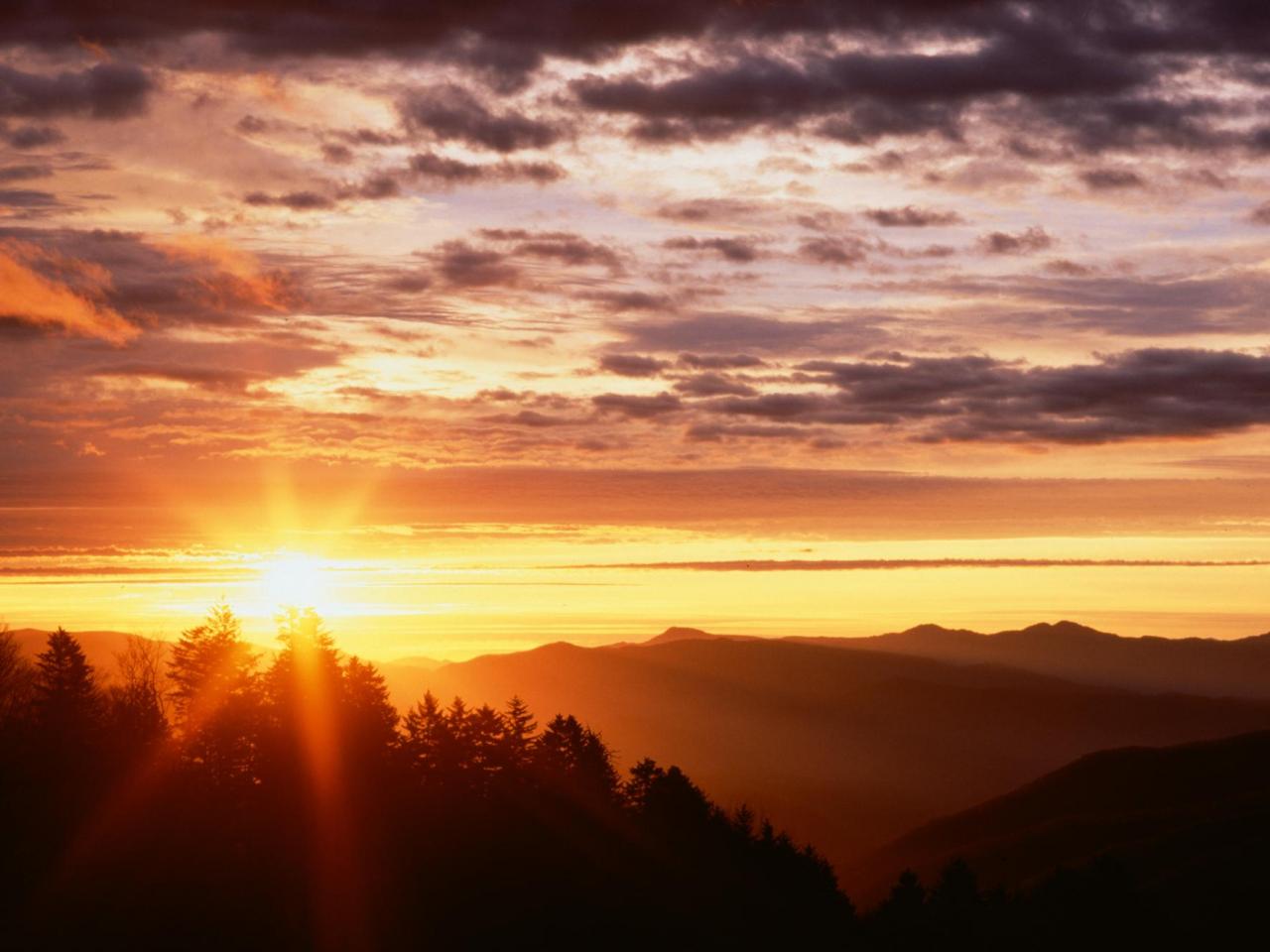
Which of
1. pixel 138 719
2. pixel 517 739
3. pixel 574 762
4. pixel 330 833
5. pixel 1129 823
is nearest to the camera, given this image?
pixel 330 833

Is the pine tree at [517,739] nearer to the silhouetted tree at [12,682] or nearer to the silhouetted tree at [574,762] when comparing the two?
the silhouetted tree at [574,762]

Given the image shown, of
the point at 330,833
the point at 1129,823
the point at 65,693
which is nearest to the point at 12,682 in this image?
the point at 65,693

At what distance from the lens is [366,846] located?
65.2 meters

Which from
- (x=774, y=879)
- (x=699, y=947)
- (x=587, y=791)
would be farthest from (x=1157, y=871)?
(x=699, y=947)

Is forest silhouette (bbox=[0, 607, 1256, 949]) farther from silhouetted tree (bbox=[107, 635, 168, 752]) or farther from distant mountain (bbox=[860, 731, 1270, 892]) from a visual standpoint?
distant mountain (bbox=[860, 731, 1270, 892])

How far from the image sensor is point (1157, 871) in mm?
109562

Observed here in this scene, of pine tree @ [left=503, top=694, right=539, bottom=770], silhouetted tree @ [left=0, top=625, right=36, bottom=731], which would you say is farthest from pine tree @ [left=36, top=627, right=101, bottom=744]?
pine tree @ [left=503, top=694, right=539, bottom=770]

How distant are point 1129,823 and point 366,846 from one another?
108420 millimetres

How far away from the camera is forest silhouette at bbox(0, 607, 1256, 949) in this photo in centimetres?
5553

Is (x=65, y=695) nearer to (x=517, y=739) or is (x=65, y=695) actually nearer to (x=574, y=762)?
(x=517, y=739)

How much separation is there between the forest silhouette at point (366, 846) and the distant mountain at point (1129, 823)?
68.1 ft

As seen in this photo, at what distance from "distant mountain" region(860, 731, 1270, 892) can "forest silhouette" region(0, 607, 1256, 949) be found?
20.7m

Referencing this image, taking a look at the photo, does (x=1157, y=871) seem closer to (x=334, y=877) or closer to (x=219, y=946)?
(x=334, y=877)

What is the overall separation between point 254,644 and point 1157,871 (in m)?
77.5
